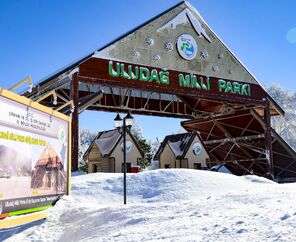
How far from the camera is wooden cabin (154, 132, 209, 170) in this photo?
2858cm

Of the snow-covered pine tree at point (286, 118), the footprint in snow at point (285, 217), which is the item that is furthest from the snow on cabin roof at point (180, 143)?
the snow-covered pine tree at point (286, 118)

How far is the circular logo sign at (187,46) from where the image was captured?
25.9m

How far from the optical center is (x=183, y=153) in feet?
93.2

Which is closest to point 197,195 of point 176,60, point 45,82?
point 45,82

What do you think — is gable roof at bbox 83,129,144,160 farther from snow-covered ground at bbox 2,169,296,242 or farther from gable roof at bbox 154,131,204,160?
snow-covered ground at bbox 2,169,296,242

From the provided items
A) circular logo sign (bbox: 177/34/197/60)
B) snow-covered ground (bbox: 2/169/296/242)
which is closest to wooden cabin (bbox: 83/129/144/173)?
circular logo sign (bbox: 177/34/197/60)

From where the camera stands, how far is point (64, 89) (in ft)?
89.4

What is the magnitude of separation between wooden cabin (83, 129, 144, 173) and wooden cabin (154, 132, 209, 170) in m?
3.20

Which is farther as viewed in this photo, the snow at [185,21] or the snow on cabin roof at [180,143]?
the snow on cabin roof at [180,143]

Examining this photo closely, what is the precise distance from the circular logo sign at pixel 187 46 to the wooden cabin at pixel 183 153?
6577 mm

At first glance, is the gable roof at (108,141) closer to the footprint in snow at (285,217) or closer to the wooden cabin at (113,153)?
the wooden cabin at (113,153)

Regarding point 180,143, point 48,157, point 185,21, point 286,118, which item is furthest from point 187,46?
point 286,118

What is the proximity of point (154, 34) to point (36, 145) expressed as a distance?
1713 centimetres

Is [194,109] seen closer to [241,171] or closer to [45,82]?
[241,171]
